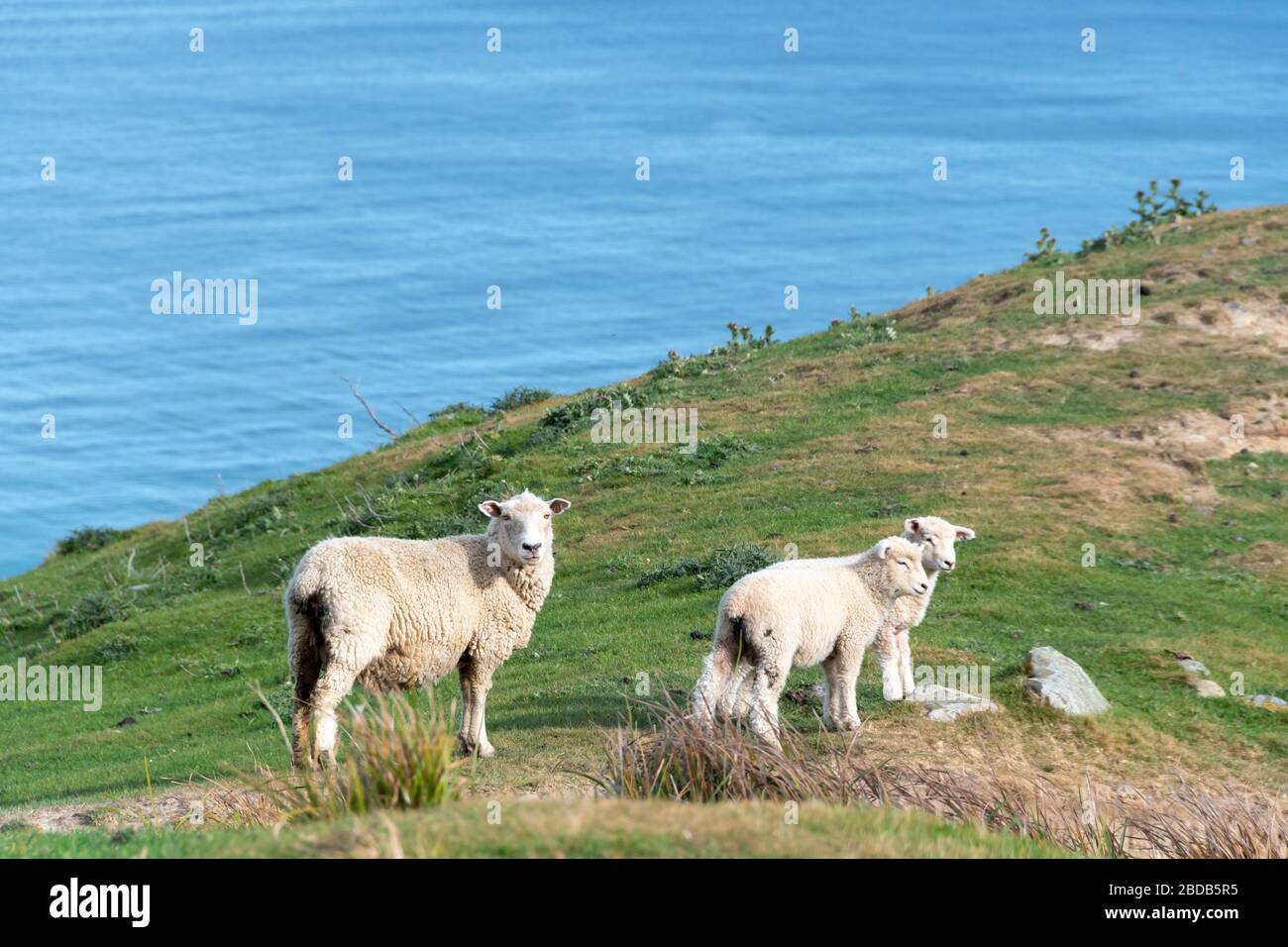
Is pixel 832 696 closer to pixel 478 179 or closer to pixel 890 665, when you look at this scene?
pixel 890 665

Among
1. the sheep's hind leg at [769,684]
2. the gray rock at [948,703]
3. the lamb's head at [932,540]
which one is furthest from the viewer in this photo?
the lamb's head at [932,540]

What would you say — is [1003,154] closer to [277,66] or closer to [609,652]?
[277,66]

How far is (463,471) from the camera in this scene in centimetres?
3181

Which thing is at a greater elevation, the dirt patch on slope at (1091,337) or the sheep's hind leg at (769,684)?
the dirt patch on slope at (1091,337)

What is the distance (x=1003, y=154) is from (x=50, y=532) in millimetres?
72214

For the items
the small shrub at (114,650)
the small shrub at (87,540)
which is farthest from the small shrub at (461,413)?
the small shrub at (114,650)

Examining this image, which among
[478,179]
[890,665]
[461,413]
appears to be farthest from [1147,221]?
[478,179]

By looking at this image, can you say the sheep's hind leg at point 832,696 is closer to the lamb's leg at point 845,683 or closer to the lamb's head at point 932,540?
the lamb's leg at point 845,683

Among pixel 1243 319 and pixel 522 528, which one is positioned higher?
pixel 1243 319

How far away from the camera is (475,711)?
1700cm

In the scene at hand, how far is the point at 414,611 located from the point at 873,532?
8918mm

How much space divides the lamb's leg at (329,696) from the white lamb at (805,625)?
123 inches

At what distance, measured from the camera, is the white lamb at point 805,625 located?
15.9 metres

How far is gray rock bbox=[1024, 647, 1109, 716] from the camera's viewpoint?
17578 millimetres
